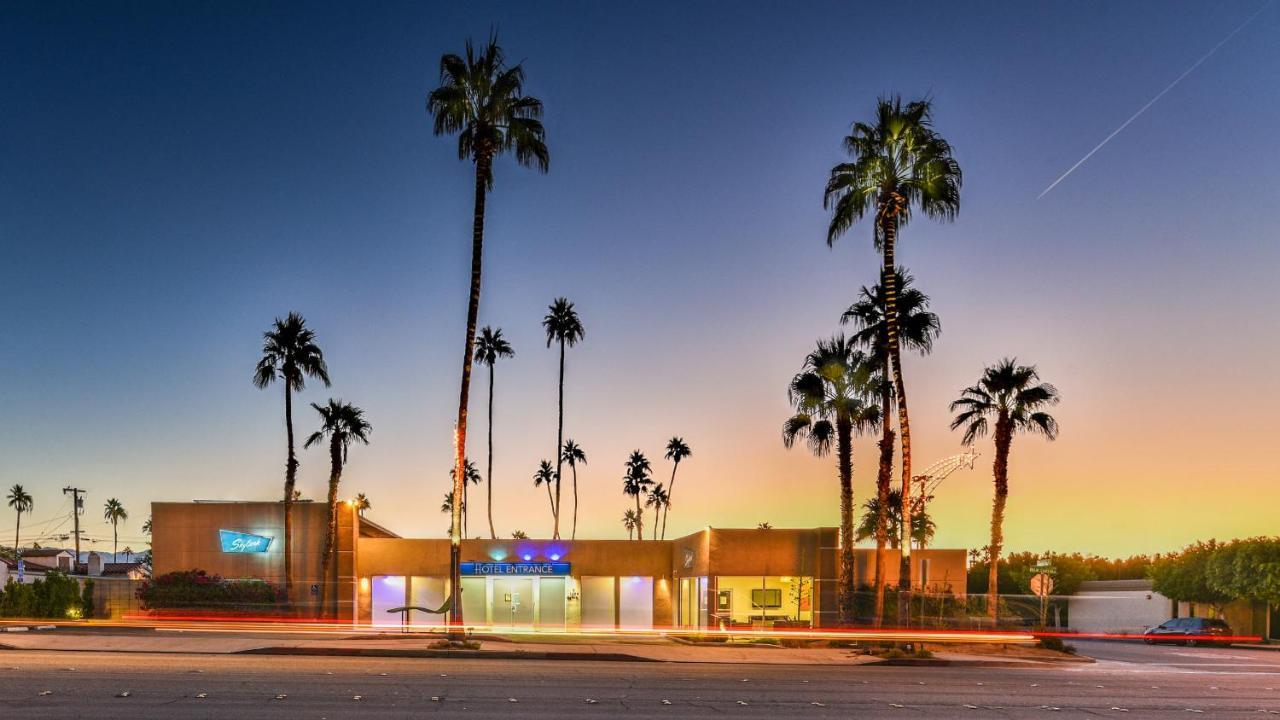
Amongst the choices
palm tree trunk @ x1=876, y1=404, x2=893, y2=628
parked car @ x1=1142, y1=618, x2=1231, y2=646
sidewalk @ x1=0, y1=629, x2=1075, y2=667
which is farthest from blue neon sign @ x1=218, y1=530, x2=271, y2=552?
parked car @ x1=1142, y1=618, x2=1231, y2=646

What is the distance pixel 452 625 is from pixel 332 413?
73.4 ft

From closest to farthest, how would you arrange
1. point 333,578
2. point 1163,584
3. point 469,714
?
point 469,714
point 333,578
point 1163,584

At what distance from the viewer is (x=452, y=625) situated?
99.8 ft

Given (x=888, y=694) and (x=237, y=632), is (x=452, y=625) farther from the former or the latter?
(x=888, y=694)

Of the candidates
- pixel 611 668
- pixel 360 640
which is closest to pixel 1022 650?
pixel 611 668

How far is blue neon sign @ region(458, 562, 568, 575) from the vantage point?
49.4m

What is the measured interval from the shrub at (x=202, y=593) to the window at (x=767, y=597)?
19774mm

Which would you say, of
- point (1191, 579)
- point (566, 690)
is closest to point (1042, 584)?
point (566, 690)

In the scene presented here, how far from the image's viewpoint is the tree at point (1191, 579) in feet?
192

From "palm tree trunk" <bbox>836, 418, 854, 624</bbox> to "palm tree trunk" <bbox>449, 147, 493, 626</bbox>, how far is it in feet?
44.6

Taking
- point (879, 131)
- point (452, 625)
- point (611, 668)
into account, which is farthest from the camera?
point (879, 131)

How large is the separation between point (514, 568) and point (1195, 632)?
30.9 meters

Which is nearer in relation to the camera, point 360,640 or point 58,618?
point 360,640

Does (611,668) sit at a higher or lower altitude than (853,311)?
lower
